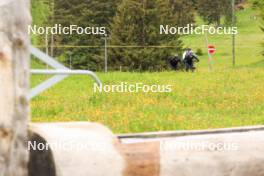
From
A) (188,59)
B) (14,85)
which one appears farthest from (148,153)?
(188,59)

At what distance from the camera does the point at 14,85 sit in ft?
9.16

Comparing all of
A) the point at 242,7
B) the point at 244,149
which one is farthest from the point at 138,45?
the point at 242,7

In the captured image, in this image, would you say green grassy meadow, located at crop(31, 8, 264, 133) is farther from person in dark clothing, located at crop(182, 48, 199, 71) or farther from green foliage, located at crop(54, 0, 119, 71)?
green foliage, located at crop(54, 0, 119, 71)

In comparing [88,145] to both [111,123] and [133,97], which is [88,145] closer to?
[111,123]

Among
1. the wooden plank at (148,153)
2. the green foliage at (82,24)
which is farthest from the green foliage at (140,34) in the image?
the wooden plank at (148,153)

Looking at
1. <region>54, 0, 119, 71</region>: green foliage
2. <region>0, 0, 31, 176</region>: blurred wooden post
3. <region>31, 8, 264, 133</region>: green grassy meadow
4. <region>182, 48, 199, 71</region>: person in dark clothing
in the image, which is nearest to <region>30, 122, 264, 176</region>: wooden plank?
<region>0, 0, 31, 176</region>: blurred wooden post

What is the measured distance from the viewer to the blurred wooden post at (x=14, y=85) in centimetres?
275

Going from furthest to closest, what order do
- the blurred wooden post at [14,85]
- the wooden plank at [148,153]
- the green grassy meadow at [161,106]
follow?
1. the green grassy meadow at [161,106]
2. the wooden plank at [148,153]
3. the blurred wooden post at [14,85]

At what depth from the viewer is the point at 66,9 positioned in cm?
3656

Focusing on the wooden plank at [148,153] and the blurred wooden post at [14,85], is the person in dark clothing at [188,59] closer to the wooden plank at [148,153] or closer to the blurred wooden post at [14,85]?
the wooden plank at [148,153]

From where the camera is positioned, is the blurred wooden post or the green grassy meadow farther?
the green grassy meadow

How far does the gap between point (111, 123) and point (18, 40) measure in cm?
448

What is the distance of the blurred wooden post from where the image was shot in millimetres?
2750

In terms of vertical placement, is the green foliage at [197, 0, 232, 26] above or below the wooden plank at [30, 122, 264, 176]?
above
